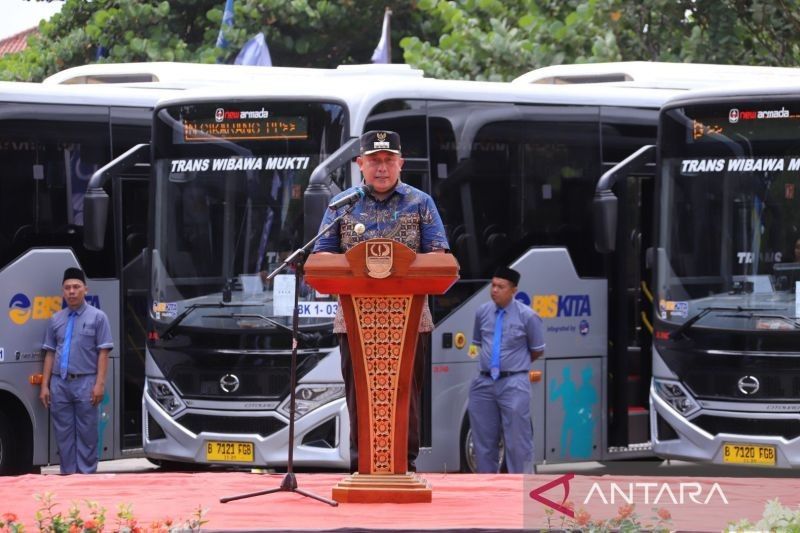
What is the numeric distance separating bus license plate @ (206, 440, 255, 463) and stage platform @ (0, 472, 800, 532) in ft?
9.61

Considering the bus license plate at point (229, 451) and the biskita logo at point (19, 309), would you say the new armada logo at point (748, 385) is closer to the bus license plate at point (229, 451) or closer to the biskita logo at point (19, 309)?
the bus license plate at point (229, 451)

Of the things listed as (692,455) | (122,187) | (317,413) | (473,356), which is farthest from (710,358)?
(122,187)

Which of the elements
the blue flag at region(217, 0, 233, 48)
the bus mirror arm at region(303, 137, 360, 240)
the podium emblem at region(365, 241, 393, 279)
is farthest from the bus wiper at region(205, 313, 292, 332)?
the blue flag at region(217, 0, 233, 48)

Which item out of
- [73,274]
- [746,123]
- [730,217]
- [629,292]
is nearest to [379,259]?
[730,217]

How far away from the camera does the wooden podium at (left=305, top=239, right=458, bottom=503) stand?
8.64m

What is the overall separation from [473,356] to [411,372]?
5107 millimetres

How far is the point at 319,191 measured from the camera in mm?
12570

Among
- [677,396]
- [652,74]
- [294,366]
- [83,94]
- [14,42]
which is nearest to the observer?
[294,366]

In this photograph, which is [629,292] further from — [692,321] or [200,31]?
[200,31]

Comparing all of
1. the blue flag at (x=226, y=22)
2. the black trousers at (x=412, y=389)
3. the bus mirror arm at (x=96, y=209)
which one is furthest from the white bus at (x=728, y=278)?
the blue flag at (x=226, y=22)

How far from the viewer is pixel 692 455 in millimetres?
13445

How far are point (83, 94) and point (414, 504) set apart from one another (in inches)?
265

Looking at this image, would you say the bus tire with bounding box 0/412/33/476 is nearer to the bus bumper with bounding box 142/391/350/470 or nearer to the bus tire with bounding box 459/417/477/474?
the bus bumper with bounding box 142/391/350/470

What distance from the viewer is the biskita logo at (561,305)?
14375 millimetres
